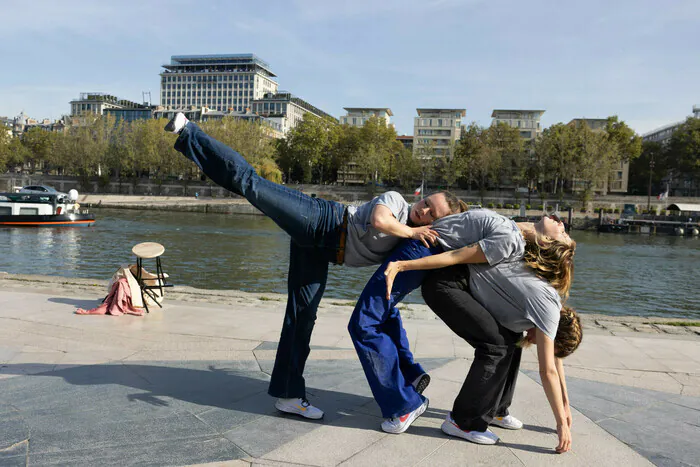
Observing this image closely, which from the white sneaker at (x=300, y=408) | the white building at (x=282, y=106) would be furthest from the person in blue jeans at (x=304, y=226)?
the white building at (x=282, y=106)

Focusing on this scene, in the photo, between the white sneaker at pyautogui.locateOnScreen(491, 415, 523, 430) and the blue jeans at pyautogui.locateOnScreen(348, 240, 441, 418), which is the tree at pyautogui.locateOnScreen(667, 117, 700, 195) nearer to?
the white sneaker at pyautogui.locateOnScreen(491, 415, 523, 430)

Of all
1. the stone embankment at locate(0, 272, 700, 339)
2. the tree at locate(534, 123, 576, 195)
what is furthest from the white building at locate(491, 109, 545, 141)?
the stone embankment at locate(0, 272, 700, 339)

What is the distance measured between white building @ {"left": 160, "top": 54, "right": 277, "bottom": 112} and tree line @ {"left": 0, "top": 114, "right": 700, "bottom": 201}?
229ft

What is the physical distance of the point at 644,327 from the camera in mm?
8812

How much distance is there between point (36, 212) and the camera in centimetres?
3681

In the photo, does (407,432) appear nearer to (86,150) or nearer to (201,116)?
(86,150)

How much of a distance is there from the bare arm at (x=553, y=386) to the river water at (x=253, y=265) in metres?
6.95

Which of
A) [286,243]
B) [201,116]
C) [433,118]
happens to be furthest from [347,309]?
[201,116]

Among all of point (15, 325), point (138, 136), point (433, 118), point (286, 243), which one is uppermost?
point (433, 118)

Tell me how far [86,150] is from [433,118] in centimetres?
6289

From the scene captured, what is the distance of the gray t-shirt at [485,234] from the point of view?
352cm

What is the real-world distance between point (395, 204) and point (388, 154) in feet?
270

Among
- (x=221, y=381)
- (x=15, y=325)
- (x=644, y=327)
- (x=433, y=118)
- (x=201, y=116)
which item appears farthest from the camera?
(x=201, y=116)

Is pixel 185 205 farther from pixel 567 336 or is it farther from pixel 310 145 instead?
pixel 567 336
